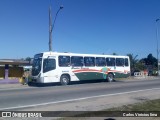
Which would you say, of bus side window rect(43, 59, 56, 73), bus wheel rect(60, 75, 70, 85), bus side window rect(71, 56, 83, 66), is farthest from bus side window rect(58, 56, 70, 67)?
bus wheel rect(60, 75, 70, 85)

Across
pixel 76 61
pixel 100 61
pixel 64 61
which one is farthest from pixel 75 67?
pixel 100 61


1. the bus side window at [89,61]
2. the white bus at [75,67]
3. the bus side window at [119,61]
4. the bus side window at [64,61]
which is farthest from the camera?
the bus side window at [119,61]

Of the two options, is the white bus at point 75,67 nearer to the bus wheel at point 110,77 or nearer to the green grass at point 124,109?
the bus wheel at point 110,77

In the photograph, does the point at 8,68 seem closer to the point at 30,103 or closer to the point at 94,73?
the point at 94,73

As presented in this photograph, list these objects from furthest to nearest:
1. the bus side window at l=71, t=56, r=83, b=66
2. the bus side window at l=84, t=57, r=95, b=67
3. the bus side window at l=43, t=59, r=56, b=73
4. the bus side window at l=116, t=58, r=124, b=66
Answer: the bus side window at l=116, t=58, r=124, b=66
the bus side window at l=84, t=57, r=95, b=67
the bus side window at l=71, t=56, r=83, b=66
the bus side window at l=43, t=59, r=56, b=73

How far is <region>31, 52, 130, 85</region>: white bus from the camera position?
25.7 m

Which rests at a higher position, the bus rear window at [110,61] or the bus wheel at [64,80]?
the bus rear window at [110,61]

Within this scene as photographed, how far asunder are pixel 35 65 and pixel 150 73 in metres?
34.8

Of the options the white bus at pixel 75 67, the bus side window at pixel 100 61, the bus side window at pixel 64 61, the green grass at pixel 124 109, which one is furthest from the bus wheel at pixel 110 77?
the green grass at pixel 124 109

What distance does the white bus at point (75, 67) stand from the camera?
84.2 ft

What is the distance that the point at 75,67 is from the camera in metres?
28.1

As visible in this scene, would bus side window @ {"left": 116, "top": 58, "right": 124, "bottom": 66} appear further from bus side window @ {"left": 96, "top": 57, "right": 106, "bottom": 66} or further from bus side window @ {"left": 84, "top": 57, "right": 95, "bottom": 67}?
bus side window @ {"left": 84, "top": 57, "right": 95, "bottom": 67}

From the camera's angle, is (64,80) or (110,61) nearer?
(64,80)

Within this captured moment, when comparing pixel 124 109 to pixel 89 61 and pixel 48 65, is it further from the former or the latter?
pixel 89 61
